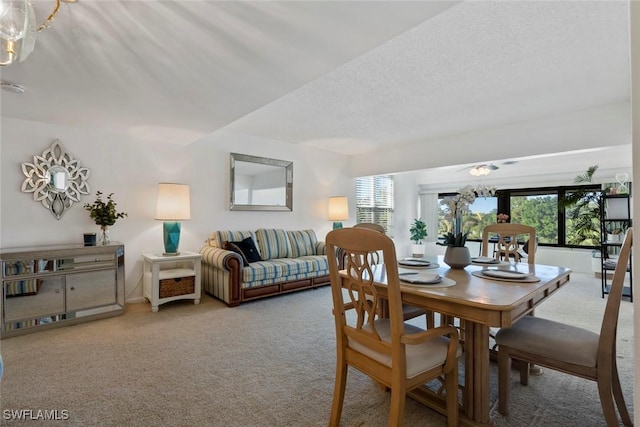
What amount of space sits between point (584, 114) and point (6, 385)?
234 inches

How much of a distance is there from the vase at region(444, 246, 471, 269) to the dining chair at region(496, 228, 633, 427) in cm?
48

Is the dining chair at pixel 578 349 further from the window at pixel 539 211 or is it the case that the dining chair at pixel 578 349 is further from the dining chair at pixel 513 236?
the window at pixel 539 211

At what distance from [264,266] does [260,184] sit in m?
1.60

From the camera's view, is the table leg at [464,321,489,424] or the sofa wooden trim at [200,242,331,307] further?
the sofa wooden trim at [200,242,331,307]

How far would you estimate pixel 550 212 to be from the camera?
6.29 metres

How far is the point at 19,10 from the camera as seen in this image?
127 centimetres

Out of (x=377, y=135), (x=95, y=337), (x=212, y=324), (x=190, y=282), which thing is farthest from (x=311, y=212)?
(x=95, y=337)

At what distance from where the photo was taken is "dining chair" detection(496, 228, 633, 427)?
1.42 metres

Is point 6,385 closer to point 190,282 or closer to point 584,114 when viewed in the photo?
point 190,282

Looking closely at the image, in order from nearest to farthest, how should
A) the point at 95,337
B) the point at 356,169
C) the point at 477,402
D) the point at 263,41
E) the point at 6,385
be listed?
the point at 477,402 < the point at 263,41 < the point at 6,385 < the point at 95,337 < the point at 356,169

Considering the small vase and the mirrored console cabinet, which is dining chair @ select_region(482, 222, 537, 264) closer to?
the mirrored console cabinet

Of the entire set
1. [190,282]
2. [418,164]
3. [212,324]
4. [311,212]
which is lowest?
[212,324]

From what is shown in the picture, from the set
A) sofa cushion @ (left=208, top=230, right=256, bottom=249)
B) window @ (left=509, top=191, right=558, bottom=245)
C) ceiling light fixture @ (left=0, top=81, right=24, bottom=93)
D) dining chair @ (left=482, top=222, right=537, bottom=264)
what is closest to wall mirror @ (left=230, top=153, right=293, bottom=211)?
sofa cushion @ (left=208, top=230, right=256, bottom=249)

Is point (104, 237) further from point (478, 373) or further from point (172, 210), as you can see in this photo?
point (478, 373)
